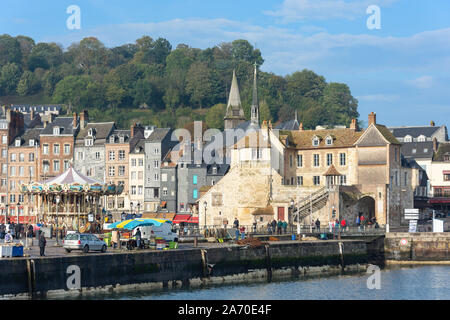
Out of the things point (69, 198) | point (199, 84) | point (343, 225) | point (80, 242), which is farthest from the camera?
point (199, 84)

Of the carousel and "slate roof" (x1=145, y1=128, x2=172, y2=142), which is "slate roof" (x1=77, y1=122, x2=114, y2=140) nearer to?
"slate roof" (x1=145, y1=128, x2=172, y2=142)

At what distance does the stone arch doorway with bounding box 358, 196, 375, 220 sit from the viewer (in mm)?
86213

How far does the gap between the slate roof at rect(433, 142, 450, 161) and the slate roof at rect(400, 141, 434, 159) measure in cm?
75

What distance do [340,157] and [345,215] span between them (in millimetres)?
7490

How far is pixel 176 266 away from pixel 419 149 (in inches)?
2779

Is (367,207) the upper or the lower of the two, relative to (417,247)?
upper

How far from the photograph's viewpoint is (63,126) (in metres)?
118

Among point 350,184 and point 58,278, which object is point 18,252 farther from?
point 350,184

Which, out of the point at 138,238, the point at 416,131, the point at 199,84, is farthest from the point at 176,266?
the point at 199,84

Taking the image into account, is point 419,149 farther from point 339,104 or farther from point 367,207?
point 339,104

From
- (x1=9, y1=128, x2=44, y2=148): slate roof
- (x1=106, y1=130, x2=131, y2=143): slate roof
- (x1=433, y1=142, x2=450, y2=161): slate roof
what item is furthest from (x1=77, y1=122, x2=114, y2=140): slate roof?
(x1=433, y1=142, x2=450, y2=161): slate roof

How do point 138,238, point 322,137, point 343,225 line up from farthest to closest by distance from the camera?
point 322,137 < point 343,225 < point 138,238

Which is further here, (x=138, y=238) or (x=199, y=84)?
(x=199, y=84)
